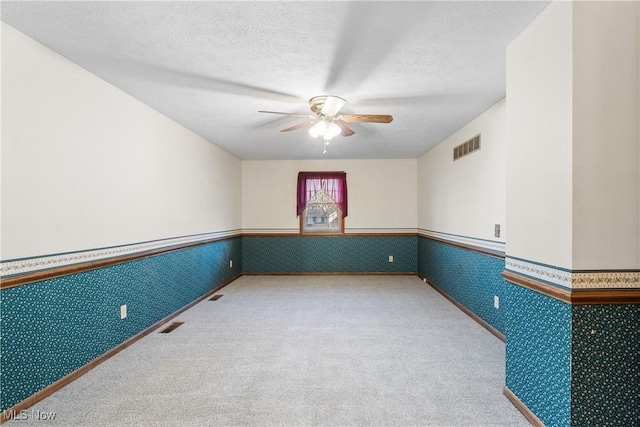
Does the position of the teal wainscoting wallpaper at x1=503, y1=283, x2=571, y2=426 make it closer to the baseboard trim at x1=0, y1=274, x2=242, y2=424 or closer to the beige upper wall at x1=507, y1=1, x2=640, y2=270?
the beige upper wall at x1=507, y1=1, x2=640, y2=270

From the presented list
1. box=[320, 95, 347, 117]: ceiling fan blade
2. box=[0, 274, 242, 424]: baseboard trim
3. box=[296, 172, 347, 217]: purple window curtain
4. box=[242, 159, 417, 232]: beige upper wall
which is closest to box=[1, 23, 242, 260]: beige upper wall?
box=[0, 274, 242, 424]: baseboard trim

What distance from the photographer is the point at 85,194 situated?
8.44 feet

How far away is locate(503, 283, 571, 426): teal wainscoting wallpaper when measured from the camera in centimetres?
167

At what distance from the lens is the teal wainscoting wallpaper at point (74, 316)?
79.1 inches

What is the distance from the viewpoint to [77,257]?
2500mm

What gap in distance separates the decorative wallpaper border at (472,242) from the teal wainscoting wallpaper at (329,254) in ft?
3.10

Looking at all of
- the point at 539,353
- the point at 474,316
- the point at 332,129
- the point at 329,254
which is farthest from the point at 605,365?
the point at 329,254

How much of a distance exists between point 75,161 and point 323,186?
4595mm

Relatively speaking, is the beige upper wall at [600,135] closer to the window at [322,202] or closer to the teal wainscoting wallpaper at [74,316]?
the teal wainscoting wallpaper at [74,316]

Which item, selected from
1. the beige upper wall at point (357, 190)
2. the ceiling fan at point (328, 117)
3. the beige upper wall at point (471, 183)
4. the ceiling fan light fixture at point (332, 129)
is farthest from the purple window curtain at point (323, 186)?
the ceiling fan light fixture at point (332, 129)

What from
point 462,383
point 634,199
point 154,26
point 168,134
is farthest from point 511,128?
point 168,134

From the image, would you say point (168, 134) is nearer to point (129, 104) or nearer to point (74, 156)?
point (129, 104)

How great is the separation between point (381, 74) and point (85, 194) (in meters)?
2.57

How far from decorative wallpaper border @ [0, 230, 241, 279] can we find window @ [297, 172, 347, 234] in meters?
2.89
